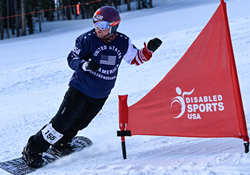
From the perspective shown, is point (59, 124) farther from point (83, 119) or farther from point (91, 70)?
point (91, 70)

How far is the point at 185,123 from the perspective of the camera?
116 inches

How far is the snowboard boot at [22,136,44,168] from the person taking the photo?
3.31 meters

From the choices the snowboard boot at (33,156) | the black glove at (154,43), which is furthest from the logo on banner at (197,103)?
the snowboard boot at (33,156)

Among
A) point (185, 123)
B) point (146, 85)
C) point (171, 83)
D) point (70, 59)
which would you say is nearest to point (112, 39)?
point (70, 59)

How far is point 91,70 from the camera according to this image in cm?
299

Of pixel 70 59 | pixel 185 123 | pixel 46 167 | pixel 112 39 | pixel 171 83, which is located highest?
pixel 112 39

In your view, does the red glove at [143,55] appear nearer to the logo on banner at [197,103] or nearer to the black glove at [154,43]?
the black glove at [154,43]

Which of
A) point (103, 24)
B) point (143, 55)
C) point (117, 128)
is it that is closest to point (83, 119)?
point (117, 128)

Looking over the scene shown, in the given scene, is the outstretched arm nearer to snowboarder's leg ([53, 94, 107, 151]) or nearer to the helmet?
the helmet

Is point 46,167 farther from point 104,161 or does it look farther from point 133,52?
point 133,52

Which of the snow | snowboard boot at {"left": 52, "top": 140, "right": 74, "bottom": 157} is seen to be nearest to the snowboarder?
the snow

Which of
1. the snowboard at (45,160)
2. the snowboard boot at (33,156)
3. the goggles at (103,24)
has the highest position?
the goggles at (103,24)

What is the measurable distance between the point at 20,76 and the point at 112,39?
19.4 ft

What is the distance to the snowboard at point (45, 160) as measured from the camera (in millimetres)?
3219
